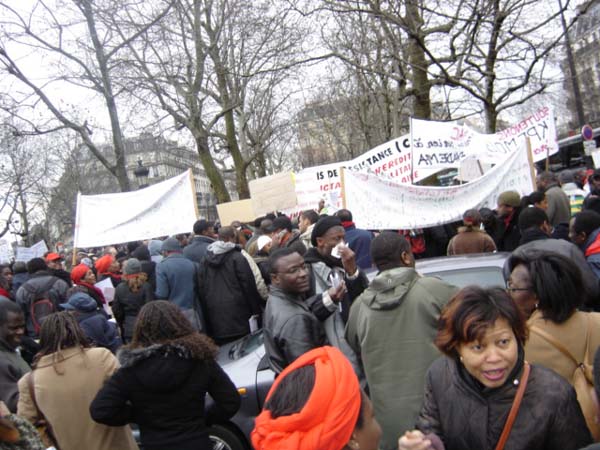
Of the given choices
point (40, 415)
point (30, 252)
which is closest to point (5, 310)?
point (40, 415)

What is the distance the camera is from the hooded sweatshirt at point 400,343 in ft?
9.53

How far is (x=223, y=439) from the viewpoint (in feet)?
14.6

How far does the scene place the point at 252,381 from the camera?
458 cm

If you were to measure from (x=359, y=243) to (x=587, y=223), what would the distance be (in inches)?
86.8

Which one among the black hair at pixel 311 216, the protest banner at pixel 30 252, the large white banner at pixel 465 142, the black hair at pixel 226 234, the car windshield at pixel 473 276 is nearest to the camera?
the car windshield at pixel 473 276

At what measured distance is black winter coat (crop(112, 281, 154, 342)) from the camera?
6.23m

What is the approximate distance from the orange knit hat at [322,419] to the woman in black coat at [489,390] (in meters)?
0.39

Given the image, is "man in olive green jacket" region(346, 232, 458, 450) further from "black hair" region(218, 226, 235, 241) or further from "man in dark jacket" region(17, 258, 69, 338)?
"man in dark jacket" region(17, 258, 69, 338)

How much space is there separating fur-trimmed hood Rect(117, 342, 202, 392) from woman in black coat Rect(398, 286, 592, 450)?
141cm

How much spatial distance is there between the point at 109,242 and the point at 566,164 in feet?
80.4

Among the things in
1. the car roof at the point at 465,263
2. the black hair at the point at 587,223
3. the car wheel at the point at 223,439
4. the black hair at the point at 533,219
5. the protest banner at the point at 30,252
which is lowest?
the car wheel at the point at 223,439

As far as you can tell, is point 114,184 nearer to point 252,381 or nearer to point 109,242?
point 109,242

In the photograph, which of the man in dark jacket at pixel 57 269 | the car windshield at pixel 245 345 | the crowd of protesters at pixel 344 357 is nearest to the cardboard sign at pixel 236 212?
the man in dark jacket at pixel 57 269

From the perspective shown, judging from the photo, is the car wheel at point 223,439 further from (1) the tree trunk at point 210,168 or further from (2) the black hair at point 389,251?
(1) the tree trunk at point 210,168
